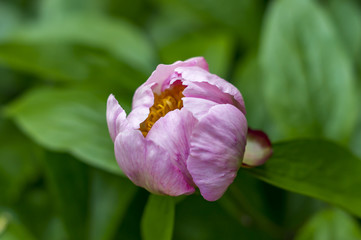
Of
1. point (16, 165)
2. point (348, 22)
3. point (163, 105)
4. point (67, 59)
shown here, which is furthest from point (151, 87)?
point (348, 22)

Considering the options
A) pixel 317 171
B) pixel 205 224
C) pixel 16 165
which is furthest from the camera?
pixel 16 165

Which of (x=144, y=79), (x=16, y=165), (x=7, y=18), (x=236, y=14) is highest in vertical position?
(x=236, y=14)

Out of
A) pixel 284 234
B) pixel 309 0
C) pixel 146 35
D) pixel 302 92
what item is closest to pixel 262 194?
pixel 284 234

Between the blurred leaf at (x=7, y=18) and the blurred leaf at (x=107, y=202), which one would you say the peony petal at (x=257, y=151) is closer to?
the blurred leaf at (x=107, y=202)

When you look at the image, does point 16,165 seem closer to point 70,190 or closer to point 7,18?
point 70,190

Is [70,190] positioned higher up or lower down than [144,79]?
lower down
